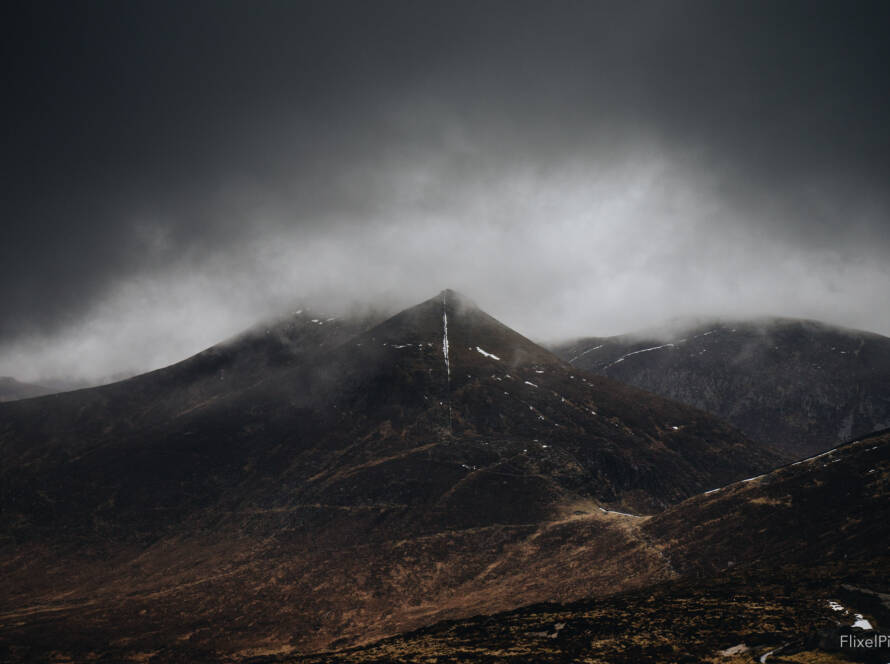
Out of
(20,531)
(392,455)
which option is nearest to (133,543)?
(20,531)

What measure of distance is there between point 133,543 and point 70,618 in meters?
43.1

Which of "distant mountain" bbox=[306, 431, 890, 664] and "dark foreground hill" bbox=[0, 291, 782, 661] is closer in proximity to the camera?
"distant mountain" bbox=[306, 431, 890, 664]

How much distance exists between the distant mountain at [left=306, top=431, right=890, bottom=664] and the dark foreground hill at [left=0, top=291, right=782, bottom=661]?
14.8m

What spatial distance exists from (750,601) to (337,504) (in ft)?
341

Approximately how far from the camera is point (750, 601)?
48188mm

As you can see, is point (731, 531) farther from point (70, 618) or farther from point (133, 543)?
point (133, 543)
